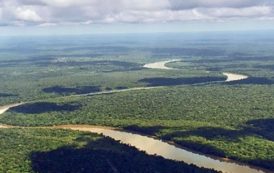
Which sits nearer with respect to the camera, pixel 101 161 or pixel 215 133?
pixel 101 161

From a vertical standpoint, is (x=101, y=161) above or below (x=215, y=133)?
below

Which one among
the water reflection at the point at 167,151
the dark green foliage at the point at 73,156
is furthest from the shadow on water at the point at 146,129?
the dark green foliage at the point at 73,156

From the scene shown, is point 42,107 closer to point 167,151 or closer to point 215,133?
point 167,151

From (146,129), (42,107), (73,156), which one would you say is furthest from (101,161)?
(42,107)

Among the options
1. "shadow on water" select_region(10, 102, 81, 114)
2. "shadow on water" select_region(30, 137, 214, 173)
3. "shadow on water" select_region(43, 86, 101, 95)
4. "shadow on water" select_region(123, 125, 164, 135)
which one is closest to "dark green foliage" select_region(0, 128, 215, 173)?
"shadow on water" select_region(30, 137, 214, 173)

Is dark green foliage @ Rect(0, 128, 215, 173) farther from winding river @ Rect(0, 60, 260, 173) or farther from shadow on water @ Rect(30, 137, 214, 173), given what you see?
winding river @ Rect(0, 60, 260, 173)

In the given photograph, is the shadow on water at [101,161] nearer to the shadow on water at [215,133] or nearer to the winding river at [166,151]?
the winding river at [166,151]

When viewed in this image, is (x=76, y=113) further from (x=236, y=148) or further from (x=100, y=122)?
(x=236, y=148)
